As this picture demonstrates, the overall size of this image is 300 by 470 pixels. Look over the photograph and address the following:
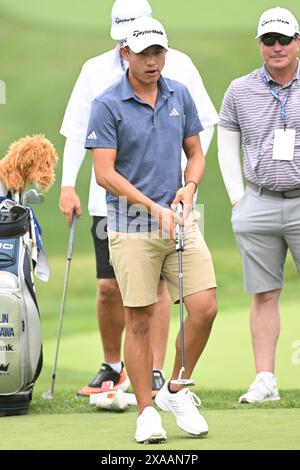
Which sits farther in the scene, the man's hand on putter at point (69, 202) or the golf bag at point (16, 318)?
the man's hand on putter at point (69, 202)

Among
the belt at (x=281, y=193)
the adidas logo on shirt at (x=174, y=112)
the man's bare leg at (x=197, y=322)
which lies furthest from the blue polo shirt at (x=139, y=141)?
the belt at (x=281, y=193)

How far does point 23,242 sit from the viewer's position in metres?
6.52

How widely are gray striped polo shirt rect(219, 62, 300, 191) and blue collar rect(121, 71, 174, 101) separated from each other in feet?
3.66

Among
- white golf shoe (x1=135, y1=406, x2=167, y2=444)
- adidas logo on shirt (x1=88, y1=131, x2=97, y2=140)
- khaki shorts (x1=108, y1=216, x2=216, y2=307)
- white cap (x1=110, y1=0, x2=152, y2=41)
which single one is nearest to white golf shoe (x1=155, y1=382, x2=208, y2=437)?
white golf shoe (x1=135, y1=406, x2=167, y2=444)

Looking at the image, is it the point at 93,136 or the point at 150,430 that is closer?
→ the point at 150,430

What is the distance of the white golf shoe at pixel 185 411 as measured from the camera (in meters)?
5.61

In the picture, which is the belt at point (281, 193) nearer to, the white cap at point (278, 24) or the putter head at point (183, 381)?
the white cap at point (278, 24)

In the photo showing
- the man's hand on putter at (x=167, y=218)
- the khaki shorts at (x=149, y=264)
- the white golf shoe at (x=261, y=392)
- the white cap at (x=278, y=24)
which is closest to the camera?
the man's hand on putter at (x=167, y=218)

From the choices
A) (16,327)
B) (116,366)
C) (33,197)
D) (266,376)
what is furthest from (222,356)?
(16,327)

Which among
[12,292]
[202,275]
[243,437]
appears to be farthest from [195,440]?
[12,292]

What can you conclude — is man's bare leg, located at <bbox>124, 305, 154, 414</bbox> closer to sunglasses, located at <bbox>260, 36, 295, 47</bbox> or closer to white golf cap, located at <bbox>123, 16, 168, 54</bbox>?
white golf cap, located at <bbox>123, 16, 168, 54</bbox>

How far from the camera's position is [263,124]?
22.4 feet

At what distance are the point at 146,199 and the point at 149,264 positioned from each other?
30cm

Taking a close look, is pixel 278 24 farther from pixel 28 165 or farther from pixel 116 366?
pixel 116 366
